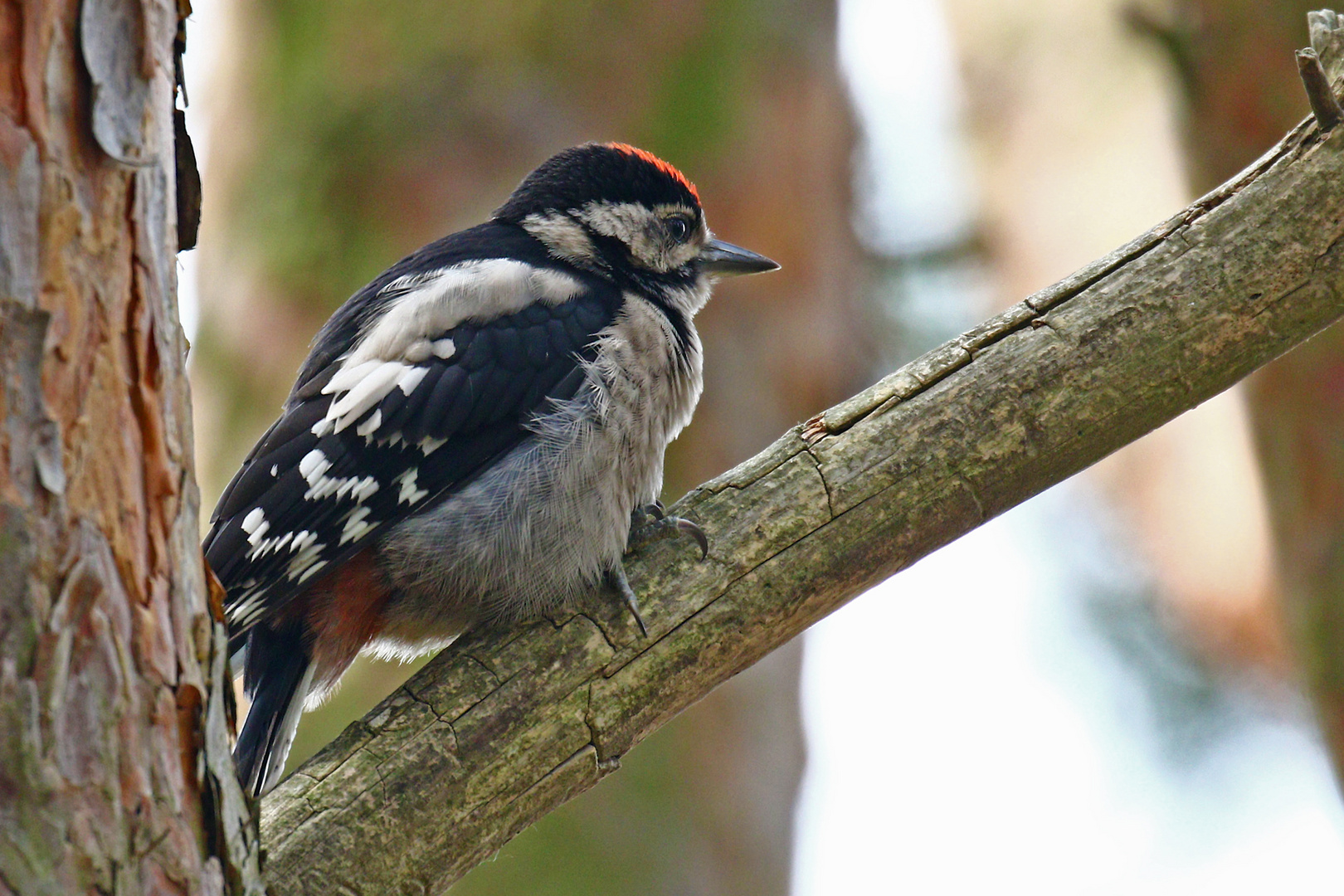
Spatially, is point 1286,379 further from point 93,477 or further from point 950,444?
point 93,477

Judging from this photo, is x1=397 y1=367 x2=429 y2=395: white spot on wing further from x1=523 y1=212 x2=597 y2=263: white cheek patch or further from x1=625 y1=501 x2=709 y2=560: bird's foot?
x1=523 y1=212 x2=597 y2=263: white cheek patch

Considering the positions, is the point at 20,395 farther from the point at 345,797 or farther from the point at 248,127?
the point at 248,127

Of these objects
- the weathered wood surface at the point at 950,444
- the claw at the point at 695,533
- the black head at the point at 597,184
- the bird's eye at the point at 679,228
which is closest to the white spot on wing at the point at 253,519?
the weathered wood surface at the point at 950,444

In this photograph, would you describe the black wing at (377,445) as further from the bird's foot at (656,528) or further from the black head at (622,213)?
the black head at (622,213)

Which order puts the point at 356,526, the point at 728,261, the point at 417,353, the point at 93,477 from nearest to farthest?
the point at 93,477 < the point at 356,526 < the point at 417,353 < the point at 728,261

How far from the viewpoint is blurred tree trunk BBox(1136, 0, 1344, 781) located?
13.8 ft

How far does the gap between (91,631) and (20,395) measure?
28 centimetres

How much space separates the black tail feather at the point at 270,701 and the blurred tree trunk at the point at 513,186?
88.2 inches

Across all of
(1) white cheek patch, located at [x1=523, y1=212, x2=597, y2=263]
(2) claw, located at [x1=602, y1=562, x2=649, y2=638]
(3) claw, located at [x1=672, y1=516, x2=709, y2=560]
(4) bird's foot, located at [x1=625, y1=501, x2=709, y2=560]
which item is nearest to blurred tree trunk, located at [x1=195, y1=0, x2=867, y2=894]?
(1) white cheek patch, located at [x1=523, y1=212, x2=597, y2=263]

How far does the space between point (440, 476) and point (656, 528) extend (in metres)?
0.56

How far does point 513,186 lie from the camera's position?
5.42 metres

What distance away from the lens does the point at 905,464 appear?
231 centimetres

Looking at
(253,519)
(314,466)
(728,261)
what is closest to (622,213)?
(728,261)

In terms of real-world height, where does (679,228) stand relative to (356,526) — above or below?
above
